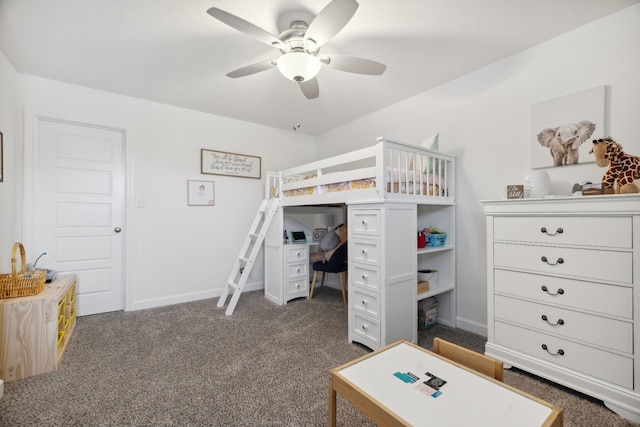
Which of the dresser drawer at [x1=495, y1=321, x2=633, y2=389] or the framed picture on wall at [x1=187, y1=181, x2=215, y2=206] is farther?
the framed picture on wall at [x1=187, y1=181, x2=215, y2=206]

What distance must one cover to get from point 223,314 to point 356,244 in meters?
1.74

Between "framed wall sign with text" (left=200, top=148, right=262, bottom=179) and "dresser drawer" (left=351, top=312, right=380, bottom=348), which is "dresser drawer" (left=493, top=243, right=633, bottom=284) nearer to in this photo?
"dresser drawer" (left=351, top=312, right=380, bottom=348)

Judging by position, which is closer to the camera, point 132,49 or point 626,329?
point 626,329

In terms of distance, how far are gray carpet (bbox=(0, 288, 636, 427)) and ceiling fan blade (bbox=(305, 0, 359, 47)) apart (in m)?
2.11

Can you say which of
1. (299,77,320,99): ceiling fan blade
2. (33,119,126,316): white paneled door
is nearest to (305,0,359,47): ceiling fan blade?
(299,77,320,99): ceiling fan blade

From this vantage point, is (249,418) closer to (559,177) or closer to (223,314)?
(223,314)

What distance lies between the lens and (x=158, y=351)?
2191mm

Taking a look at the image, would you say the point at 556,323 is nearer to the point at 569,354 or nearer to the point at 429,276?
the point at 569,354

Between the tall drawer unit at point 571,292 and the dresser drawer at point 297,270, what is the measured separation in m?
2.08

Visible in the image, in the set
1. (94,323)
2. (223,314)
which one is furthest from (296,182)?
(94,323)

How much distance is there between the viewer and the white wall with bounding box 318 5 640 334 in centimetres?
182

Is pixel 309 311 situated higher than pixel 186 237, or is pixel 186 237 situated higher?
pixel 186 237

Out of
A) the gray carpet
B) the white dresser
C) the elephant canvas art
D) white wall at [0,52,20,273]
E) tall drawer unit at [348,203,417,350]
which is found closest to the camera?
the gray carpet

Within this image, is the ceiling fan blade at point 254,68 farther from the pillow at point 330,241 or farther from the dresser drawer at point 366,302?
the pillow at point 330,241
